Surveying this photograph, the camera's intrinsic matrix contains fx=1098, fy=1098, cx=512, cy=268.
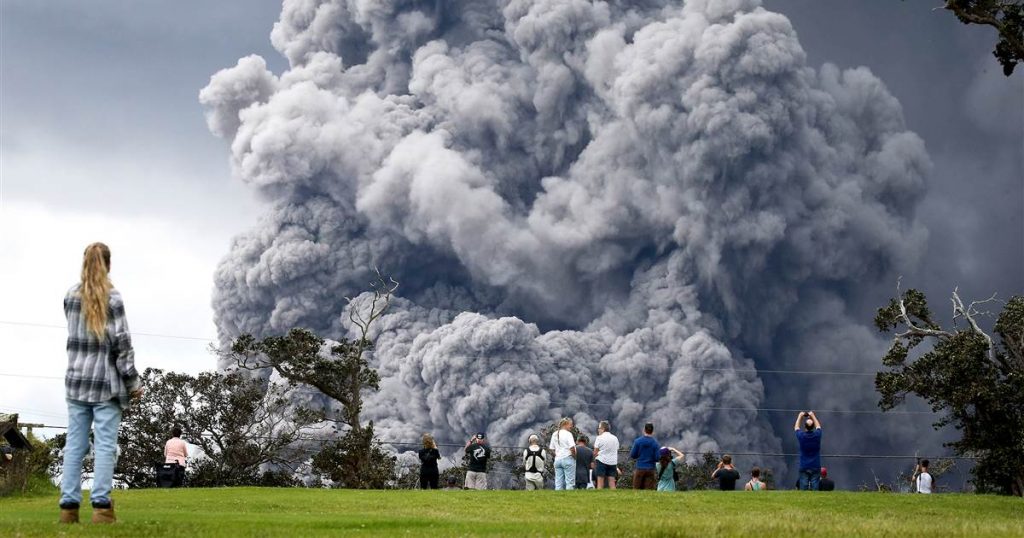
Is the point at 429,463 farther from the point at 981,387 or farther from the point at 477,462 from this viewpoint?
the point at 981,387

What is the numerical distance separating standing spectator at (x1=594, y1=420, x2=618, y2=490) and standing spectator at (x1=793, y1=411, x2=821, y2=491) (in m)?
4.21

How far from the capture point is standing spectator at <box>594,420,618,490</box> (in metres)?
25.6

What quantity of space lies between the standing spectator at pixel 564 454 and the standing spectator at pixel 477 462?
7.01ft

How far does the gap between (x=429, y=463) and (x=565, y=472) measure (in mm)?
3741

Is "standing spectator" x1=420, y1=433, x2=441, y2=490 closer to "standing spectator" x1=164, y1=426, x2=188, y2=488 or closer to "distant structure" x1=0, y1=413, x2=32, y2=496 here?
"standing spectator" x1=164, y1=426, x2=188, y2=488

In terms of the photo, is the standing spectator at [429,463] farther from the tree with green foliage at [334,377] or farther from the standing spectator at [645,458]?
the tree with green foliage at [334,377]

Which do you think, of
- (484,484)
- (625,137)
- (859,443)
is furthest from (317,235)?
(484,484)

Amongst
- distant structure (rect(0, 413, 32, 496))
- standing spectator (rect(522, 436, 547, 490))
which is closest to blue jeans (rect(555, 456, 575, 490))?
standing spectator (rect(522, 436, 547, 490))

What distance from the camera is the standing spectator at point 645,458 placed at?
79.2 feet

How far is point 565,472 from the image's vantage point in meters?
25.8

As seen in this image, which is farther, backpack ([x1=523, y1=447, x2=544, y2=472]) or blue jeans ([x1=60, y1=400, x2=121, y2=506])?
backpack ([x1=523, y1=447, x2=544, y2=472])

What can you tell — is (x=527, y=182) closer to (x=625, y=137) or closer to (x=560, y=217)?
(x=560, y=217)

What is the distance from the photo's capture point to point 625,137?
9219cm

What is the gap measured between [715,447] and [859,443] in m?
23.8
